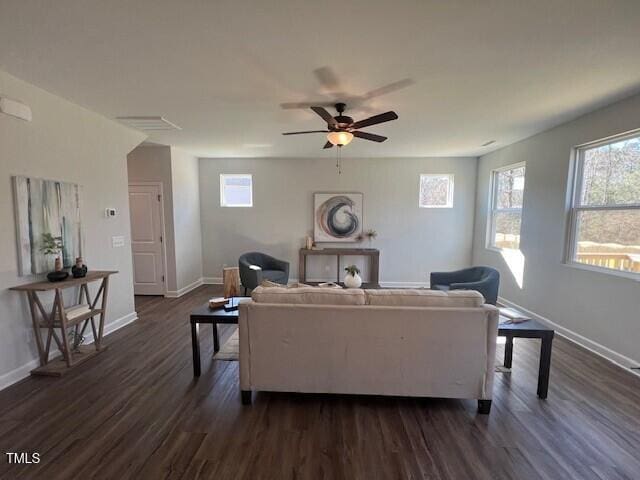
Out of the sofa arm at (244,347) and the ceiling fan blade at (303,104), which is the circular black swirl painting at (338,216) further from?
the sofa arm at (244,347)

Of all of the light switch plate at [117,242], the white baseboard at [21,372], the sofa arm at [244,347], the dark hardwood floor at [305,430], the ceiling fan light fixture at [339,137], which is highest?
the ceiling fan light fixture at [339,137]

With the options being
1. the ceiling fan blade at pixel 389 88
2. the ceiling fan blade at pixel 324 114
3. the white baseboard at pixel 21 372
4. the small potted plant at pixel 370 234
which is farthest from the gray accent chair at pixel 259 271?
the ceiling fan blade at pixel 389 88

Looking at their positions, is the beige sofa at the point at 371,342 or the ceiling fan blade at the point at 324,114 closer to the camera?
the beige sofa at the point at 371,342

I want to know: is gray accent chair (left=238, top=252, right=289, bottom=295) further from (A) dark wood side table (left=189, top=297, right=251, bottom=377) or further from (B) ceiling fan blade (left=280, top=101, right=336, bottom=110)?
(B) ceiling fan blade (left=280, top=101, right=336, bottom=110)

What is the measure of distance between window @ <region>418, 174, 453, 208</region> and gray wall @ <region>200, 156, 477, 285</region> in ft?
0.41

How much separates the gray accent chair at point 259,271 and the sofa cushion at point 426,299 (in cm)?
275

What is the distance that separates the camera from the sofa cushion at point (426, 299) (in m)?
2.05

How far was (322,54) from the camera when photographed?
80.1 inches

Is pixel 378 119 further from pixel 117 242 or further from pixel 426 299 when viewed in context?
pixel 117 242

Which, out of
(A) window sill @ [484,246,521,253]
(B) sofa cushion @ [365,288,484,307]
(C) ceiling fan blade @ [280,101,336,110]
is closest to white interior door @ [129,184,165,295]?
(C) ceiling fan blade @ [280,101,336,110]

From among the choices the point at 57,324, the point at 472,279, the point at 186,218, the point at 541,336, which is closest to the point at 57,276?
the point at 57,324

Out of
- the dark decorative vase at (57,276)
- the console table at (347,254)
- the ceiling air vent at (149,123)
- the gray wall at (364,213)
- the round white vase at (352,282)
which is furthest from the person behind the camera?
the gray wall at (364,213)

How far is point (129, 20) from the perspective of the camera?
5.52 feet

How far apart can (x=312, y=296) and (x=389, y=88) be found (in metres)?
1.97
